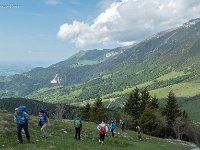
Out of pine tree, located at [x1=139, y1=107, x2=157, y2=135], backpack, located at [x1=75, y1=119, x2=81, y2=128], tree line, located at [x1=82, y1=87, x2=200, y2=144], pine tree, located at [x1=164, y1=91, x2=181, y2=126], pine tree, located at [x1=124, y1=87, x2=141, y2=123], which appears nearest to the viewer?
backpack, located at [x1=75, y1=119, x2=81, y2=128]

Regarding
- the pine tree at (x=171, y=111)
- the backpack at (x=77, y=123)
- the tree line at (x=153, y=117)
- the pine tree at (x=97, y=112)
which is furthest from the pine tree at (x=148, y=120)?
the backpack at (x=77, y=123)

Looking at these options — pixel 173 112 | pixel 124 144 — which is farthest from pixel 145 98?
pixel 124 144

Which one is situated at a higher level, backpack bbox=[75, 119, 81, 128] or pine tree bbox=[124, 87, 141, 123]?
pine tree bbox=[124, 87, 141, 123]

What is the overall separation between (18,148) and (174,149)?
3154 cm

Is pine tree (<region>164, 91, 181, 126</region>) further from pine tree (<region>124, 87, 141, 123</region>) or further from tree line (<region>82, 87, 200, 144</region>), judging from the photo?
pine tree (<region>124, 87, 141, 123</region>)

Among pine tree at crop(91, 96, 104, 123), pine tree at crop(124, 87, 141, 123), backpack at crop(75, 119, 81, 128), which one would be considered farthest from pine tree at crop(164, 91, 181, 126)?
backpack at crop(75, 119, 81, 128)

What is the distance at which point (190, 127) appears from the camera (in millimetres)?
115812

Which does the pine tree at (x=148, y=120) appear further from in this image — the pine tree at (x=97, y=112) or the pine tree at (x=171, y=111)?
the pine tree at (x=97, y=112)

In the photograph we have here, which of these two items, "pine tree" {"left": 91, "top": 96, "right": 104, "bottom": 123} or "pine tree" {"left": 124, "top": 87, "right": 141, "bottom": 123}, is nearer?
"pine tree" {"left": 124, "top": 87, "right": 141, "bottom": 123}

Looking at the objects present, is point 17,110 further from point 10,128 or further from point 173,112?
point 173,112

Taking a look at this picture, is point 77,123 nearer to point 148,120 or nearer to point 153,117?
point 148,120

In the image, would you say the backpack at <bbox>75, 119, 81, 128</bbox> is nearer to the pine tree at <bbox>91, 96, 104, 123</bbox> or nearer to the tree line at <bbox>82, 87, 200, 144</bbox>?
the tree line at <bbox>82, 87, 200, 144</bbox>

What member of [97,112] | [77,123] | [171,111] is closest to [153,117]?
[171,111]

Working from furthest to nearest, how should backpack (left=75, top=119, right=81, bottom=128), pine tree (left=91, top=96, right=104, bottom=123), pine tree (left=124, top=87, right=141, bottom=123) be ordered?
pine tree (left=91, top=96, right=104, bottom=123) → pine tree (left=124, top=87, right=141, bottom=123) → backpack (left=75, top=119, right=81, bottom=128)
